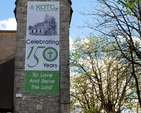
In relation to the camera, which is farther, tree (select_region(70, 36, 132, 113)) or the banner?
tree (select_region(70, 36, 132, 113))

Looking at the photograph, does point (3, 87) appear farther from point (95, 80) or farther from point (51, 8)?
point (95, 80)

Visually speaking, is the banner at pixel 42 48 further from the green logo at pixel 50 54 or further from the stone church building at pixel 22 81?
the stone church building at pixel 22 81

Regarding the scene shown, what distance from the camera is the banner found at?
16.4 m

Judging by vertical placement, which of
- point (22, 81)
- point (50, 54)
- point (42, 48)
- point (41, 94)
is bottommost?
A: point (41, 94)

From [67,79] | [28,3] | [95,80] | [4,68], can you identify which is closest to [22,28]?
[28,3]

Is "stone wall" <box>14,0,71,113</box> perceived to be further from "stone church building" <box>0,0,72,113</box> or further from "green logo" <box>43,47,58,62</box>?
"green logo" <box>43,47,58,62</box>

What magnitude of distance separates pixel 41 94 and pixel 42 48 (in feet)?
7.98

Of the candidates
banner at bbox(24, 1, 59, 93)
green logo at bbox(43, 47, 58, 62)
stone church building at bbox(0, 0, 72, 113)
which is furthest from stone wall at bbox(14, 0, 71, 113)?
green logo at bbox(43, 47, 58, 62)

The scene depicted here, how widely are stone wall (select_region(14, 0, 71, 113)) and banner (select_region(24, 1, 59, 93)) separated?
25 centimetres

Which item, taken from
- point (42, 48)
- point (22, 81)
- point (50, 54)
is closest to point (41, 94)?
point (22, 81)

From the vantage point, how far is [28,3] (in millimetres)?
17609

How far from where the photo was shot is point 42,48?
16781 millimetres

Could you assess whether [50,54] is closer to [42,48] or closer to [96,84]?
[42,48]

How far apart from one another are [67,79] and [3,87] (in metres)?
3.51
